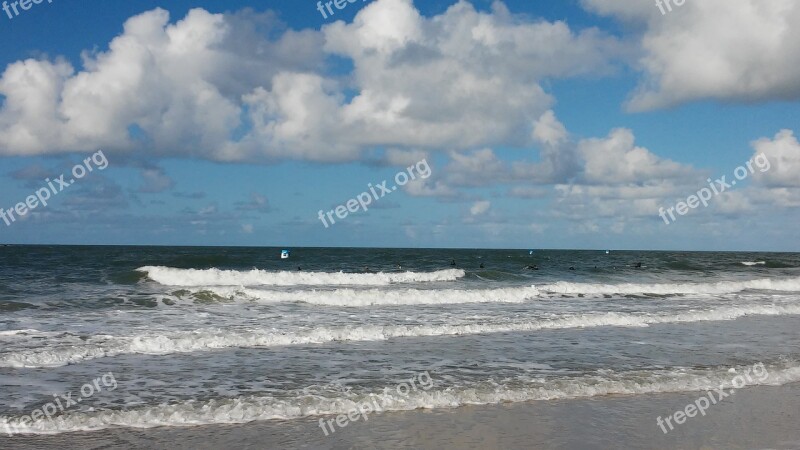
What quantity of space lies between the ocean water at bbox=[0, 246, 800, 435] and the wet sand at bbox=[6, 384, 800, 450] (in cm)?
48

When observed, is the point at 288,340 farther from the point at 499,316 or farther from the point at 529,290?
the point at 529,290

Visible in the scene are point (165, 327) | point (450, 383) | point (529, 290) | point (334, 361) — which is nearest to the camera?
point (450, 383)

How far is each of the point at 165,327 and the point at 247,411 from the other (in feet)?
29.9

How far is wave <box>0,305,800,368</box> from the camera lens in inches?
522

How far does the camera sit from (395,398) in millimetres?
10102

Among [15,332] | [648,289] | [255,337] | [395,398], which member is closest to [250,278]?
[15,332]

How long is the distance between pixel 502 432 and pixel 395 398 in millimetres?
2232

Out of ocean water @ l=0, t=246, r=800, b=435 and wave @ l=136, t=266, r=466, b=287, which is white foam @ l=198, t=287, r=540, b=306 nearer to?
ocean water @ l=0, t=246, r=800, b=435

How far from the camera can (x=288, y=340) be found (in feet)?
51.7

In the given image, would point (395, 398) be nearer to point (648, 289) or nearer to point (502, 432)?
point (502, 432)

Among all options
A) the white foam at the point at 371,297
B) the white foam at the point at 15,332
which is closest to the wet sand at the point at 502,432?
the white foam at the point at 15,332

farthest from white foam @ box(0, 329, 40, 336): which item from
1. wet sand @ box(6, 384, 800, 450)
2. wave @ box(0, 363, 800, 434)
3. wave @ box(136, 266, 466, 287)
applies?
wave @ box(136, 266, 466, 287)

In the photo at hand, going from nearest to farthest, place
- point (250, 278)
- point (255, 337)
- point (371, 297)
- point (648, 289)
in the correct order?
point (255, 337), point (371, 297), point (648, 289), point (250, 278)

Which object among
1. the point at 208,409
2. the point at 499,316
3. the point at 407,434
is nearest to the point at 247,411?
the point at 208,409
